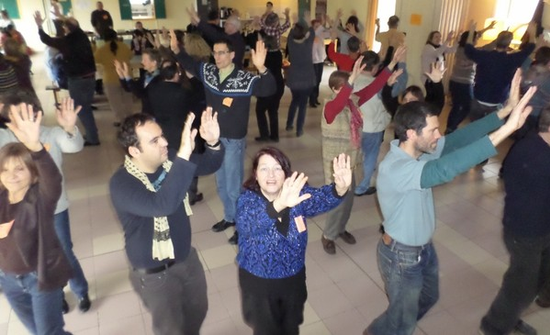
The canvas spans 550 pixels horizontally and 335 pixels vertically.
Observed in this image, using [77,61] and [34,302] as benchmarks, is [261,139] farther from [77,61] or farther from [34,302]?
[34,302]

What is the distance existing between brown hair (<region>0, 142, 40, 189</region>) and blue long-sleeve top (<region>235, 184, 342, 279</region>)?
103 cm

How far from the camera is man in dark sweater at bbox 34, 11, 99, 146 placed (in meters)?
5.68

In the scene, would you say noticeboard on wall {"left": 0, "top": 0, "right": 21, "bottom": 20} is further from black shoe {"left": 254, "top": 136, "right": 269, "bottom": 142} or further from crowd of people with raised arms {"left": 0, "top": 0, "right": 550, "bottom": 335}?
crowd of people with raised arms {"left": 0, "top": 0, "right": 550, "bottom": 335}

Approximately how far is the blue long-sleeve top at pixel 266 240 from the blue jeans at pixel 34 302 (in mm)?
1041

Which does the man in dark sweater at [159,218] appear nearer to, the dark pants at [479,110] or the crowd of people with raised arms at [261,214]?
the crowd of people with raised arms at [261,214]

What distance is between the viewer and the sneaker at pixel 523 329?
2.94 meters

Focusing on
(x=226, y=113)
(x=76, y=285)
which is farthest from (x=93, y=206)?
(x=226, y=113)

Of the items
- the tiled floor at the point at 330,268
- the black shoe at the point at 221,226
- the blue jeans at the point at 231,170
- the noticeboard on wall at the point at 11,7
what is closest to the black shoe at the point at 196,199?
the tiled floor at the point at 330,268

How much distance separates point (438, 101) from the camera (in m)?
3.41

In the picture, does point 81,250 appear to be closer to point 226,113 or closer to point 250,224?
point 226,113

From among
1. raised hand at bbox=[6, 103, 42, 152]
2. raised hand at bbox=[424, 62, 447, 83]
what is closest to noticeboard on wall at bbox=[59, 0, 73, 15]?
raised hand at bbox=[6, 103, 42, 152]

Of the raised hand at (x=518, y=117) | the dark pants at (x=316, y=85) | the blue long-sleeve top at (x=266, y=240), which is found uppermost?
the raised hand at (x=518, y=117)

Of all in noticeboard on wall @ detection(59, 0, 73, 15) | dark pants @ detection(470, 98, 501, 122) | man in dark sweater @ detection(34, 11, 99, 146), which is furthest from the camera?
noticeboard on wall @ detection(59, 0, 73, 15)

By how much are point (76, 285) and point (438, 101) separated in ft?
9.76
